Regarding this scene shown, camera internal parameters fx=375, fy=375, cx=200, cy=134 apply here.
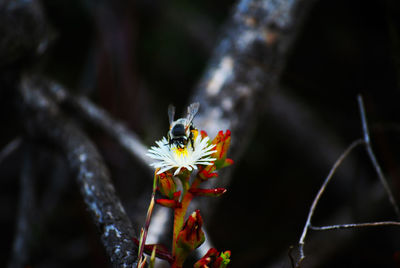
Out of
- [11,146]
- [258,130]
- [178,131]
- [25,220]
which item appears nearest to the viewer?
[178,131]

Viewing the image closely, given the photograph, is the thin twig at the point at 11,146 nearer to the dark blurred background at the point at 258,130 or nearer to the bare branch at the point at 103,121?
the bare branch at the point at 103,121

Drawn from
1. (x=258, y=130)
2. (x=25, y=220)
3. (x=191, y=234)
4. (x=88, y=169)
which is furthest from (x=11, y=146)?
(x=258, y=130)

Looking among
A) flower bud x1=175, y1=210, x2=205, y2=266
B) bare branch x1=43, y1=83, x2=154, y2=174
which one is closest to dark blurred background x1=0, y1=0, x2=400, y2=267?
bare branch x1=43, y1=83, x2=154, y2=174

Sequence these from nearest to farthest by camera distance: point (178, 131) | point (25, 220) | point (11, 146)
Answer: point (178, 131)
point (25, 220)
point (11, 146)

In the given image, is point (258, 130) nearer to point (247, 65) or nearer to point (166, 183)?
point (247, 65)

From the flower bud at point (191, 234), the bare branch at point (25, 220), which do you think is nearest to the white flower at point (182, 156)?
the flower bud at point (191, 234)

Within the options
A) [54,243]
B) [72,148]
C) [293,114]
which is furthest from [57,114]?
[293,114]
